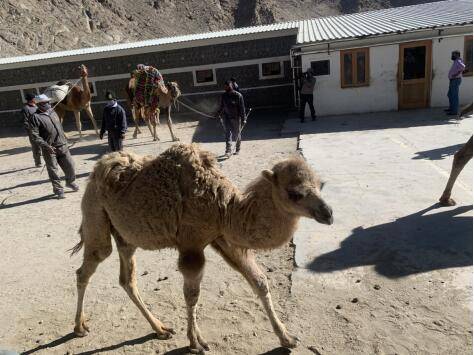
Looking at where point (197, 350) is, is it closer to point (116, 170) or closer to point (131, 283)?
point (131, 283)

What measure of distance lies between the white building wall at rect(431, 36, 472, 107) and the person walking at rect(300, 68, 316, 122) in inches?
167

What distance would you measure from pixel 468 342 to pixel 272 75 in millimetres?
15089

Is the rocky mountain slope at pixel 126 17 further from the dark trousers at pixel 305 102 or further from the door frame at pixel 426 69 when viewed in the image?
the door frame at pixel 426 69

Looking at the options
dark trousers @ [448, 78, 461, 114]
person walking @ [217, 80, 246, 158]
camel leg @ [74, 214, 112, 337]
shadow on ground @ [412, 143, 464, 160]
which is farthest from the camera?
dark trousers @ [448, 78, 461, 114]

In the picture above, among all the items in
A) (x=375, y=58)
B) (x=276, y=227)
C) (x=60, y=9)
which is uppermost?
(x=60, y=9)

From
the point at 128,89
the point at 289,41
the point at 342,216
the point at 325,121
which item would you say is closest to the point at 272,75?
the point at 289,41

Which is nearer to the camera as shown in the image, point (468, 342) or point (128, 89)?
point (468, 342)

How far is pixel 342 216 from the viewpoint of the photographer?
6.16 meters

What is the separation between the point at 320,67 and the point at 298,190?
12.7 m

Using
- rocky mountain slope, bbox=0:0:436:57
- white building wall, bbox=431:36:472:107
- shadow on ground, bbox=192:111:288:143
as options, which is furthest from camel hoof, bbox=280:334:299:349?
rocky mountain slope, bbox=0:0:436:57

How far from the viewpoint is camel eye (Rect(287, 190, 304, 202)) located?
3010 millimetres

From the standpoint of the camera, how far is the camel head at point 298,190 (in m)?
2.95

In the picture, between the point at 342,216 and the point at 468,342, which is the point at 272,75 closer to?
the point at 342,216

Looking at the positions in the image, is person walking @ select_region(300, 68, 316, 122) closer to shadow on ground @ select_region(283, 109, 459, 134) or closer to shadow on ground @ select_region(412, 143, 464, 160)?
shadow on ground @ select_region(283, 109, 459, 134)
